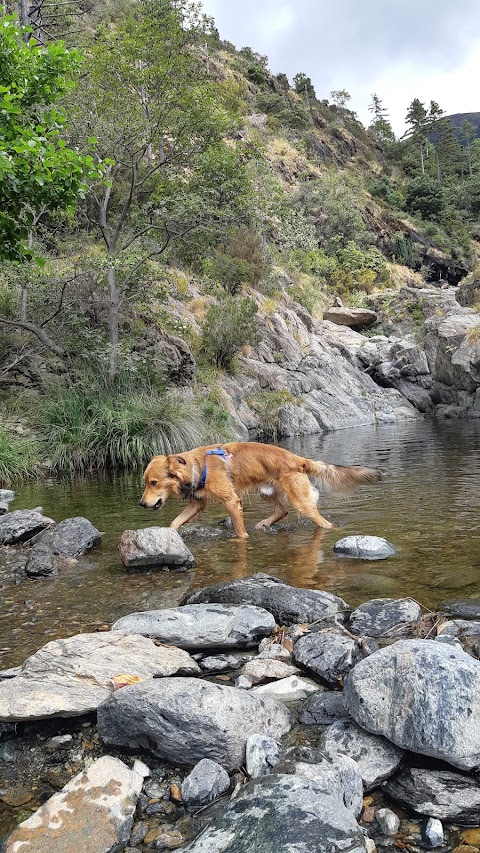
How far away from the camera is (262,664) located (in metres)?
3.22

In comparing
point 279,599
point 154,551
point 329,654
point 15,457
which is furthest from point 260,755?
point 15,457

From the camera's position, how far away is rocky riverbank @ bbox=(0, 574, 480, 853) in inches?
75.0

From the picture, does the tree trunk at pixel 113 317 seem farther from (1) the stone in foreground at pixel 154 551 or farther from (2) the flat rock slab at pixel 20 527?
(1) the stone in foreground at pixel 154 551

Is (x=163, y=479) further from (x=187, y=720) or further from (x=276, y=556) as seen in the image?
(x=187, y=720)

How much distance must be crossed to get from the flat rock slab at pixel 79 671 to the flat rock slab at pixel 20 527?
399cm

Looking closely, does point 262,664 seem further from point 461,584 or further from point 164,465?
point 164,465

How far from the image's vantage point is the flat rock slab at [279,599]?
154 inches

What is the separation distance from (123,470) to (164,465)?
23.5 ft

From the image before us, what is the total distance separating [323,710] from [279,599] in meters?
1.38

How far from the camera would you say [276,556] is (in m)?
5.79

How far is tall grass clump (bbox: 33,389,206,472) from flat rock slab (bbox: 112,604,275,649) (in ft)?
31.2

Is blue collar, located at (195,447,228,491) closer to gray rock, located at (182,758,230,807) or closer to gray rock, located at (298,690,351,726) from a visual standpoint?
gray rock, located at (298,690,351,726)

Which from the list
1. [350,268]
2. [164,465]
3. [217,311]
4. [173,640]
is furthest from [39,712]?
[350,268]

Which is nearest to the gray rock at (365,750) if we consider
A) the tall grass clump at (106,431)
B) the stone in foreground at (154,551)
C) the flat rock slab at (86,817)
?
the flat rock slab at (86,817)
